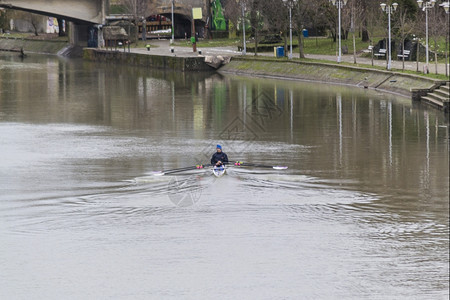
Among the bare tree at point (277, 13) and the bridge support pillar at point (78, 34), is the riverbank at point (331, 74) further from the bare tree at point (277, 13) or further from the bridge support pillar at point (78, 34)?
the bridge support pillar at point (78, 34)

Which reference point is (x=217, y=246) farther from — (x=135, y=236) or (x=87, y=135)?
(x=87, y=135)

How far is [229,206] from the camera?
36.1 metres

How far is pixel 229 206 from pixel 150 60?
75.0 m

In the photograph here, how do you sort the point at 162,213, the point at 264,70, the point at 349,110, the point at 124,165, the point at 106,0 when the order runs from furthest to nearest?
the point at 106,0 < the point at 264,70 < the point at 349,110 < the point at 124,165 < the point at 162,213

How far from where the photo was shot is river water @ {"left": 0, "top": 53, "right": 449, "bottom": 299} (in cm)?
2841

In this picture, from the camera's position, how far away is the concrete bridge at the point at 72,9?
121m

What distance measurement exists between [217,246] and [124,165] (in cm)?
1396

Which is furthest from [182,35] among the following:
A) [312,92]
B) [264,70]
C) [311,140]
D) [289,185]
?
[289,185]

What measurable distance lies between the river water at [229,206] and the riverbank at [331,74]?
5834 millimetres

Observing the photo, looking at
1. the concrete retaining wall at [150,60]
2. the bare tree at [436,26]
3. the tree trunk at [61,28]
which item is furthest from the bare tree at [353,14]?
the tree trunk at [61,28]

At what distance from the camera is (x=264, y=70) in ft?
307

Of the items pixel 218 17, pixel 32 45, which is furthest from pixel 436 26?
pixel 32 45

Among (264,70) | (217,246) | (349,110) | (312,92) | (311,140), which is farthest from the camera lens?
(264,70)

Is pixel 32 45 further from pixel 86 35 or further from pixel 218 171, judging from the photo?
pixel 218 171
